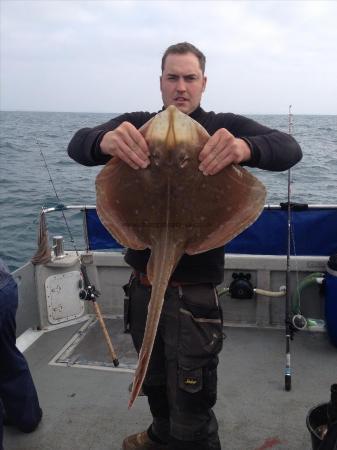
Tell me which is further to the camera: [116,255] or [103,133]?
[116,255]

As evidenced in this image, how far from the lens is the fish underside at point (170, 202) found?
220 centimetres

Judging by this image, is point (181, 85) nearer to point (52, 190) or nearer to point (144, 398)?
point (144, 398)

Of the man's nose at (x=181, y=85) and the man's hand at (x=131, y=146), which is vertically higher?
the man's nose at (x=181, y=85)

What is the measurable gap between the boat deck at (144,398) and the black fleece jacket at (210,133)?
1.72 meters

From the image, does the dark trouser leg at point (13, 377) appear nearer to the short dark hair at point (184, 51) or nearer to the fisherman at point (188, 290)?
the fisherman at point (188, 290)

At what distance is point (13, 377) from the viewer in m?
3.71

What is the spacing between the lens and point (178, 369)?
2.81m

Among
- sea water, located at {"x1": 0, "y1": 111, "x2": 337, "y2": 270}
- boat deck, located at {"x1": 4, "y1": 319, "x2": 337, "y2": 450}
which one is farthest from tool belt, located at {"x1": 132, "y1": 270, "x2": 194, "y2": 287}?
sea water, located at {"x1": 0, "y1": 111, "x2": 337, "y2": 270}

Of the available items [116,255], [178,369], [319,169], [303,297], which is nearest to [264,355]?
[303,297]

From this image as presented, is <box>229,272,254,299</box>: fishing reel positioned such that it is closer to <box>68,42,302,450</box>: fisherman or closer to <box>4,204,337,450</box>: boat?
<box>4,204,337,450</box>: boat

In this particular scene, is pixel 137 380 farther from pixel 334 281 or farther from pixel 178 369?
pixel 334 281

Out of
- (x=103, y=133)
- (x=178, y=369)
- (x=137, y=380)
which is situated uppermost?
(x=103, y=133)

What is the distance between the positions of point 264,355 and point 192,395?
96.7 inches

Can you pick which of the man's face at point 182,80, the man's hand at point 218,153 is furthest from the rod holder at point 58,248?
the man's hand at point 218,153
